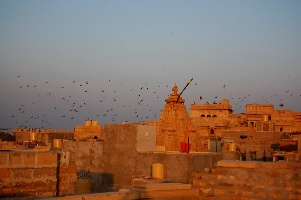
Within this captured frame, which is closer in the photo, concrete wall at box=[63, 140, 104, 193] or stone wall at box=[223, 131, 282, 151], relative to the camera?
concrete wall at box=[63, 140, 104, 193]

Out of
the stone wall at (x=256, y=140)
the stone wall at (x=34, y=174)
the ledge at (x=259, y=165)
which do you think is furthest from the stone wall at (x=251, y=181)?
the stone wall at (x=256, y=140)

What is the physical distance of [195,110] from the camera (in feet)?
262

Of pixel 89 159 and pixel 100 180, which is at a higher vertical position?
pixel 89 159

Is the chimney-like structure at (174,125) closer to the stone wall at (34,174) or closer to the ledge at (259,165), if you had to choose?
the stone wall at (34,174)

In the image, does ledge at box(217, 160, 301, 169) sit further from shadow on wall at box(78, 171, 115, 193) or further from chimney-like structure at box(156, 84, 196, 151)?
chimney-like structure at box(156, 84, 196, 151)

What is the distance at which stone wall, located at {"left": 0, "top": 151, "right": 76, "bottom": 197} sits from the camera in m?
10.0

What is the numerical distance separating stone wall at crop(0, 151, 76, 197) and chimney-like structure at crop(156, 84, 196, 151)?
82.9 ft

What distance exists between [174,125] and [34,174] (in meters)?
30.4

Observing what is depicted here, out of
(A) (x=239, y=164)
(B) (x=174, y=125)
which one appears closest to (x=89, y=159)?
(B) (x=174, y=125)

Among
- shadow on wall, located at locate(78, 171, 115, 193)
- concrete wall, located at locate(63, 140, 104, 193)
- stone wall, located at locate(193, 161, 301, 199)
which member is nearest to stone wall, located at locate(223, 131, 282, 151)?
concrete wall, located at locate(63, 140, 104, 193)

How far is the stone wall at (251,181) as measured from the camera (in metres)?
9.94

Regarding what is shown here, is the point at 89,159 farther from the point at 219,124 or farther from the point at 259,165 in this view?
the point at 219,124

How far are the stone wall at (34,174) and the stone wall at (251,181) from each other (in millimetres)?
2875

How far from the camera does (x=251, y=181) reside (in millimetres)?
10273
